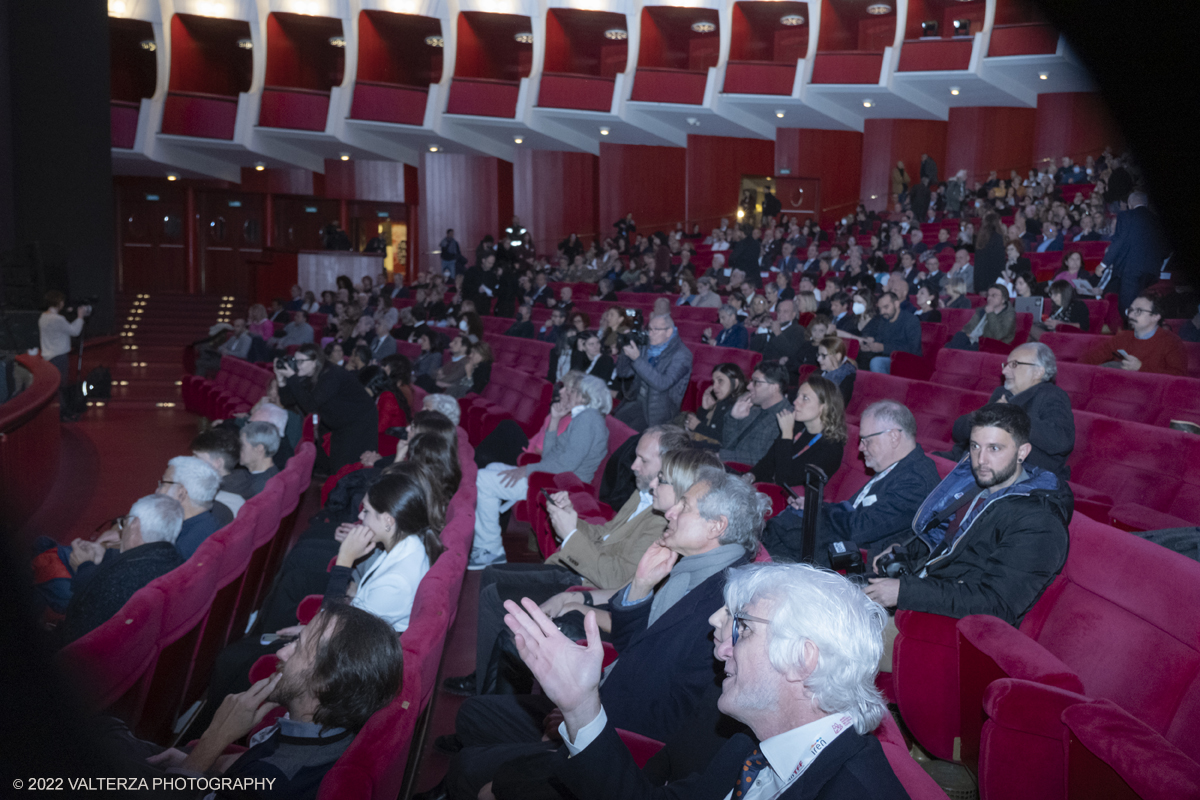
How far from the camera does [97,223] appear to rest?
1020 centimetres

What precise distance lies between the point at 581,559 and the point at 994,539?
1143 mm

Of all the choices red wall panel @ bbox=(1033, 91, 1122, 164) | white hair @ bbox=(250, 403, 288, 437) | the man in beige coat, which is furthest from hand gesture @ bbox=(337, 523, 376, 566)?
red wall panel @ bbox=(1033, 91, 1122, 164)

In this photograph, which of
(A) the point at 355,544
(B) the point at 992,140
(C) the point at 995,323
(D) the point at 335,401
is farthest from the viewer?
(B) the point at 992,140

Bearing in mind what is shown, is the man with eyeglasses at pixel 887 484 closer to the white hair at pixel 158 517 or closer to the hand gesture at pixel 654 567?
the hand gesture at pixel 654 567

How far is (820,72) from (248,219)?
11108mm

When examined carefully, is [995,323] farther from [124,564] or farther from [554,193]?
[554,193]

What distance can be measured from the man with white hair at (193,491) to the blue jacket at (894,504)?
2.11 metres

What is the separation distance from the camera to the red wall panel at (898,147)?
16.6m

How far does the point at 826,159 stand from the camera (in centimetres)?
1717

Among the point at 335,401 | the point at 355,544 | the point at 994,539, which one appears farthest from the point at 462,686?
the point at 335,401

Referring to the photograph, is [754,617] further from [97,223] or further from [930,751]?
[97,223]

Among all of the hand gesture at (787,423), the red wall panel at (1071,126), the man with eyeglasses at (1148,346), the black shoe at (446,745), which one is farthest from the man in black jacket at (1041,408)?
the red wall panel at (1071,126)

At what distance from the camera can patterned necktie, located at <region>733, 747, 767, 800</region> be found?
1307 mm

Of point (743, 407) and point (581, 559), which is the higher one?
point (743, 407)
